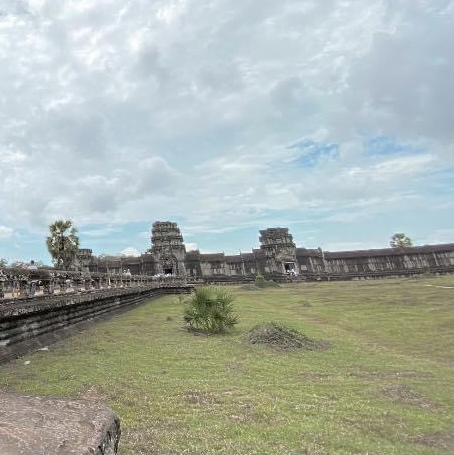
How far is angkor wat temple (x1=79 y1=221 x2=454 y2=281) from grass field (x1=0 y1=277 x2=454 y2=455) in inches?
1696

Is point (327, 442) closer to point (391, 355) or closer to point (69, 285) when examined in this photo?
point (391, 355)

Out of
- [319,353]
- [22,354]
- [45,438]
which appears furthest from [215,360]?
[45,438]

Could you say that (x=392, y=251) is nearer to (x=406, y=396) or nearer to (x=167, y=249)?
(x=167, y=249)

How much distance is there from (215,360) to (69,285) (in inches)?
311

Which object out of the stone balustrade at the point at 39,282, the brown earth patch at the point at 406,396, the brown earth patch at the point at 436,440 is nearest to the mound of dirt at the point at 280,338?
the brown earth patch at the point at 406,396

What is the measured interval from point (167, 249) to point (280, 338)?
46.0 meters

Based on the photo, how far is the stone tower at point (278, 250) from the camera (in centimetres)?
5872

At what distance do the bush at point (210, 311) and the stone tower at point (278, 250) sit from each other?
1812 inches

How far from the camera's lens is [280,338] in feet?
33.6

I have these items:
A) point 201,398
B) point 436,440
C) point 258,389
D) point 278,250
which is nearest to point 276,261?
point 278,250

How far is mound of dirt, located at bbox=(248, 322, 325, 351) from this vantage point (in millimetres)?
9953

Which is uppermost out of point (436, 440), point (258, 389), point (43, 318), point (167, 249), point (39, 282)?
point (167, 249)

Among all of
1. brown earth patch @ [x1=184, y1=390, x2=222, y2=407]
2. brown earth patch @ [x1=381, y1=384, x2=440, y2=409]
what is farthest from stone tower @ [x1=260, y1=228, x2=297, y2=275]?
brown earth patch @ [x1=184, y1=390, x2=222, y2=407]

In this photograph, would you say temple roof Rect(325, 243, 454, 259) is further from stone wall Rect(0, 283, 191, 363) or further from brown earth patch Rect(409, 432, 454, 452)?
brown earth patch Rect(409, 432, 454, 452)
